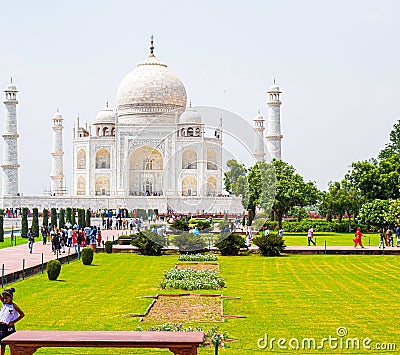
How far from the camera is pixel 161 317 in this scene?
342 inches

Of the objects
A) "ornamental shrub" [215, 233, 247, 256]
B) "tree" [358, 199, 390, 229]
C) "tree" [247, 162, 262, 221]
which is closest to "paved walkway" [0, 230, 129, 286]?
"ornamental shrub" [215, 233, 247, 256]

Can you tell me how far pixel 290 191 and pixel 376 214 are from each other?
6.01 metres

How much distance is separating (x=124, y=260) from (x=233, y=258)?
2498 millimetres

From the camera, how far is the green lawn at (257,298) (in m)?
8.03

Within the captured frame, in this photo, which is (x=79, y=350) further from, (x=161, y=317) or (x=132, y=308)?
(x=132, y=308)

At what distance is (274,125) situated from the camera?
41.7m

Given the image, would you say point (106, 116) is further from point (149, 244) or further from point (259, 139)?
point (149, 244)

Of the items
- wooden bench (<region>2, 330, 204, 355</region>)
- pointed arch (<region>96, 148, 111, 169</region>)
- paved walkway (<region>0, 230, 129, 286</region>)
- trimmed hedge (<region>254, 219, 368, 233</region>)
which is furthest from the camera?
pointed arch (<region>96, 148, 111, 169</region>)

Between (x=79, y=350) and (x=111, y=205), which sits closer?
(x=79, y=350)

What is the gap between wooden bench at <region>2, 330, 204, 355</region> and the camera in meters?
5.74

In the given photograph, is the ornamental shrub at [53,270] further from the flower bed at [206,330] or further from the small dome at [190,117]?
the small dome at [190,117]

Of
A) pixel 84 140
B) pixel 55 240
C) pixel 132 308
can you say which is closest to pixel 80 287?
pixel 132 308

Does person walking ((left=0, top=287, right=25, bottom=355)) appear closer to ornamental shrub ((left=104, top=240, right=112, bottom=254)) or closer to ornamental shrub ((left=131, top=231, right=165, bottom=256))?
ornamental shrub ((left=131, top=231, right=165, bottom=256))

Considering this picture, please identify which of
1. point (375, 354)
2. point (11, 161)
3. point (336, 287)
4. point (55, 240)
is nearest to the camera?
point (375, 354)
